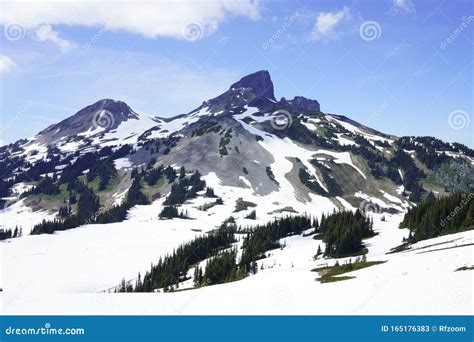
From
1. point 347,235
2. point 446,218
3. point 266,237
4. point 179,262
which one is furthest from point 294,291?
point 266,237

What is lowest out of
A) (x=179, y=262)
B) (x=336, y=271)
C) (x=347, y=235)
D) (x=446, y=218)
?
(x=336, y=271)

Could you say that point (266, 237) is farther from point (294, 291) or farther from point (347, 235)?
point (294, 291)

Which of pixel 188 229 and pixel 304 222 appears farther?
pixel 188 229

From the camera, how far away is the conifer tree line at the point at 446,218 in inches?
2972

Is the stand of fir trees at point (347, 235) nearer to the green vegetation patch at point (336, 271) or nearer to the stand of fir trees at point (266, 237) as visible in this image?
the stand of fir trees at point (266, 237)

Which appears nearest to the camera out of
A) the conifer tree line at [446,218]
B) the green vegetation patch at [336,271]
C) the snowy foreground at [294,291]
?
the snowy foreground at [294,291]

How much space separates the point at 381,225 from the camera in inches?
4254

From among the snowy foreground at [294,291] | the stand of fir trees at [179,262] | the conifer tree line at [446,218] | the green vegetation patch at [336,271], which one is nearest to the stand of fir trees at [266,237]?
the snowy foreground at [294,291]

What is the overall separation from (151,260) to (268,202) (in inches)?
3931

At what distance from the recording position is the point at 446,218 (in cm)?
8069

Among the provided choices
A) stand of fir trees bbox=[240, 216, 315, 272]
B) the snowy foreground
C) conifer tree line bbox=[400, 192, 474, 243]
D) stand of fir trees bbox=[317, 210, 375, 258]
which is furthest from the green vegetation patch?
conifer tree line bbox=[400, 192, 474, 243]

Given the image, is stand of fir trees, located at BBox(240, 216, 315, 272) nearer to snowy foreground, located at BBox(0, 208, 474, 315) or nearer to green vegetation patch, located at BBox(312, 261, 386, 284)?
snowy foreground, located at BBox(0, 208, 474, 315)
